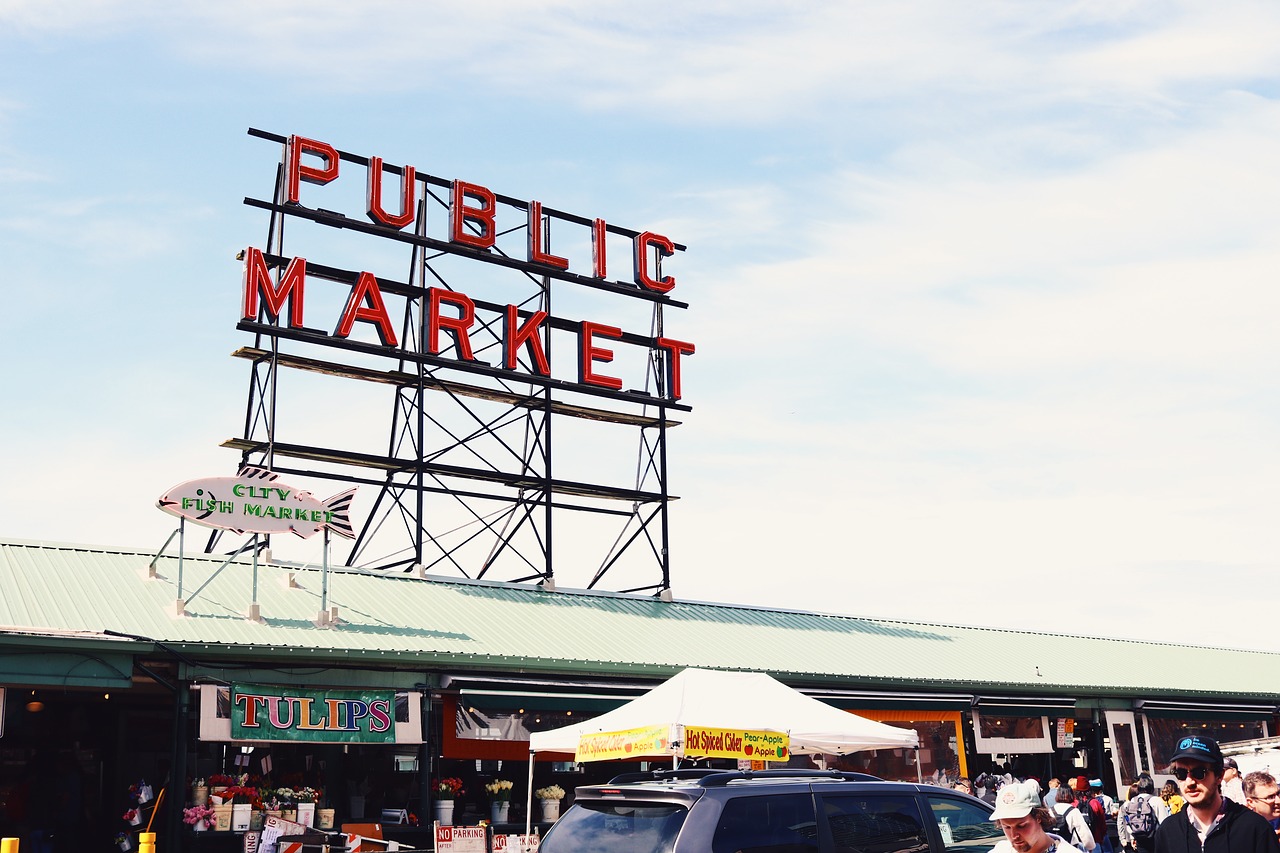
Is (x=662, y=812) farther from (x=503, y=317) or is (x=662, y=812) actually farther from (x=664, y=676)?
(x=503, y=317)

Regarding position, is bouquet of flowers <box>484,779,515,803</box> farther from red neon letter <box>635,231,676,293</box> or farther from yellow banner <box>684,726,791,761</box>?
red neon letter <box>635,231,676,293</box>

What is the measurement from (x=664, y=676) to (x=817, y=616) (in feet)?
27.3

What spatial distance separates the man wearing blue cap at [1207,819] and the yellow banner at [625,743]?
25.0 ft

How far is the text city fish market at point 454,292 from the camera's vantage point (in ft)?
76.7

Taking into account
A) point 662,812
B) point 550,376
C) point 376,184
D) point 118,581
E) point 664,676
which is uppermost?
point 376,184

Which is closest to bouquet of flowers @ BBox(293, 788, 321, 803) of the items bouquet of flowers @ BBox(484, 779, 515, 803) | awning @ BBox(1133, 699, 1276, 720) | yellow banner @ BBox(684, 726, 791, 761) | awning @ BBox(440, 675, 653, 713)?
awning @ BBox(440, 675, 653, 713)

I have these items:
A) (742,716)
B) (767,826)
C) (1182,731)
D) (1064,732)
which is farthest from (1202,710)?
(767,826)

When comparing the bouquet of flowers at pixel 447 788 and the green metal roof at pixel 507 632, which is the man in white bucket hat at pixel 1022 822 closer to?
the green metal roof at pixel 507 632

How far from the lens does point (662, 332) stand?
29.1m

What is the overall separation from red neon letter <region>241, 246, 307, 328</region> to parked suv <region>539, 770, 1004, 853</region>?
15.3 metres

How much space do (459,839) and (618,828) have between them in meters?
9.03

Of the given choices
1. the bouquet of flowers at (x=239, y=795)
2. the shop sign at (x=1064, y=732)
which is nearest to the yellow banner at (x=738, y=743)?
the bouquet of flowers at (x=239, y=795)

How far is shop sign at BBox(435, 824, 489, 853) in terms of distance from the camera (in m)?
17.2

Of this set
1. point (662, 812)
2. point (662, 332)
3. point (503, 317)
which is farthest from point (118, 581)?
point (662, 332)
